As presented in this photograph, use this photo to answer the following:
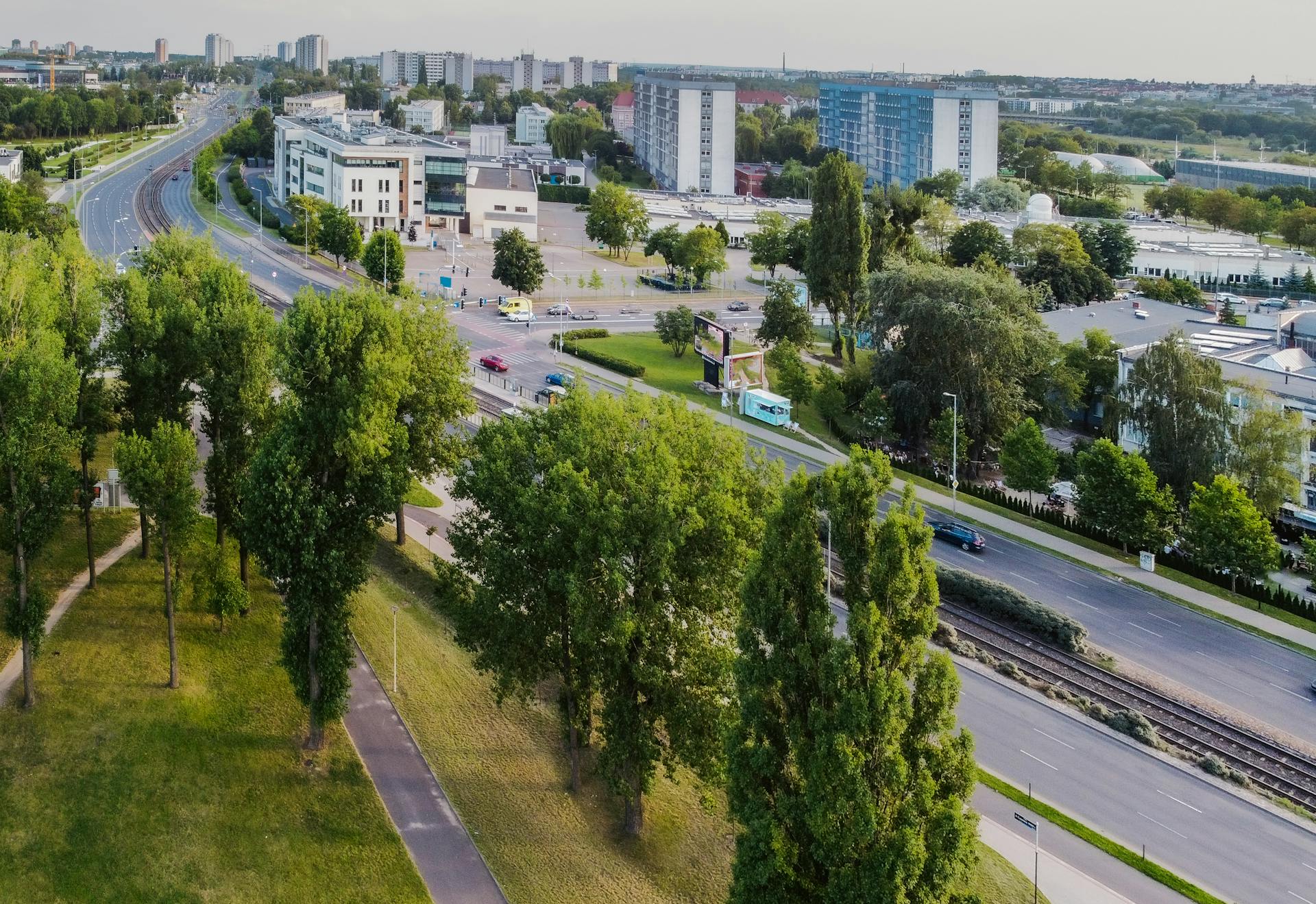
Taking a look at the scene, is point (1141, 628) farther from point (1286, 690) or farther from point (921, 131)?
point (921, 131)

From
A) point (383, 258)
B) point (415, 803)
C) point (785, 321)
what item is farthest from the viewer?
point (383, 258)

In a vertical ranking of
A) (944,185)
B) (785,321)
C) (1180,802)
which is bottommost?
(1180,802)

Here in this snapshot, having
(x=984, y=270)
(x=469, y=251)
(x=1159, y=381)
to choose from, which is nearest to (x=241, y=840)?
(x=1159, y=381)

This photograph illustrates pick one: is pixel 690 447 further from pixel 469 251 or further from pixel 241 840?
pixel 469 251

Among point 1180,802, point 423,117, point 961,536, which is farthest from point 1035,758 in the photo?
point 423,117

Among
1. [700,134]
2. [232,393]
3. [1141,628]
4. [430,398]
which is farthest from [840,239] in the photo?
[700,134]

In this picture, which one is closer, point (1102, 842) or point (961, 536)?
point (1102, 842)

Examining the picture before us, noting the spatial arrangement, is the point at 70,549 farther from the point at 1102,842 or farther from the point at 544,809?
the point at 1102,842

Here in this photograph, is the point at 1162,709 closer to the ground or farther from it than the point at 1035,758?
farther from it

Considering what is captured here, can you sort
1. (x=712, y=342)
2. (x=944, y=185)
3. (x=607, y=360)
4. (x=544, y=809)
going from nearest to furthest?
(x=544, y=809), (x=712, y=342), (x=607, y=360), (x=944, y=185)
